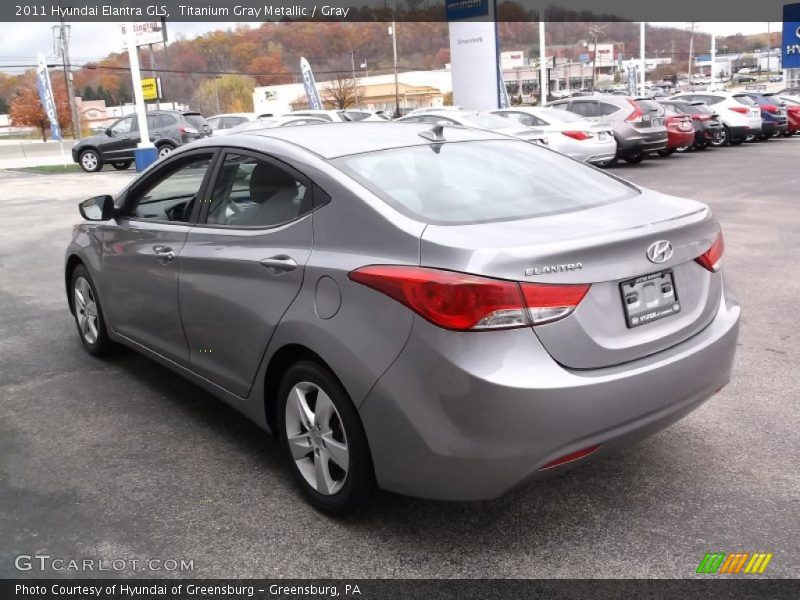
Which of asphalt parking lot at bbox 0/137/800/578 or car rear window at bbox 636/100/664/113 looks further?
car rear window at bbox 636/100/664/113

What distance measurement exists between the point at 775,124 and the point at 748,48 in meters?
127

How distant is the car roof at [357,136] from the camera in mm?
3556

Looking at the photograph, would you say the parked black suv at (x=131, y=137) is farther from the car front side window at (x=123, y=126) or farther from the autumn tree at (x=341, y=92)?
the autumn tree at (x=341, y=92)

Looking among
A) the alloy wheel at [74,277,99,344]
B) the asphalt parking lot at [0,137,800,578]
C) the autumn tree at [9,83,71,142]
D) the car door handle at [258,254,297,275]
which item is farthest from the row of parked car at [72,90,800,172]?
the autumn tree at [9,83,71,142]

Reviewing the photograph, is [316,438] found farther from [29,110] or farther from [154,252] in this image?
[29,110]

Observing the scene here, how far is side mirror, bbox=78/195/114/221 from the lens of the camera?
470 centimetres

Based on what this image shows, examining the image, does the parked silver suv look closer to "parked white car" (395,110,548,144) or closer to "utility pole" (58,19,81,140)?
"parked white car" (395,110,548,144)

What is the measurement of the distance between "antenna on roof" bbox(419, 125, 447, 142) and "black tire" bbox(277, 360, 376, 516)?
1.35 meters

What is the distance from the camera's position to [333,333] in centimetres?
294

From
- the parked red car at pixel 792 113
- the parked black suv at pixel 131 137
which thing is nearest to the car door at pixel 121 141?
the parked black suv at pixel 131 137

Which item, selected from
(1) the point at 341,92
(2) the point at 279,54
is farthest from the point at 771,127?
(1) the point at 341,92

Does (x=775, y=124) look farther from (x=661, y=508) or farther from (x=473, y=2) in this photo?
(x=661, y=508)

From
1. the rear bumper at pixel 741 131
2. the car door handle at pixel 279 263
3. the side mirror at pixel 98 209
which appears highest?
the side mirror at pixel 98 209

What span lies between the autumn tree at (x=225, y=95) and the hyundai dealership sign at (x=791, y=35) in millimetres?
75256
